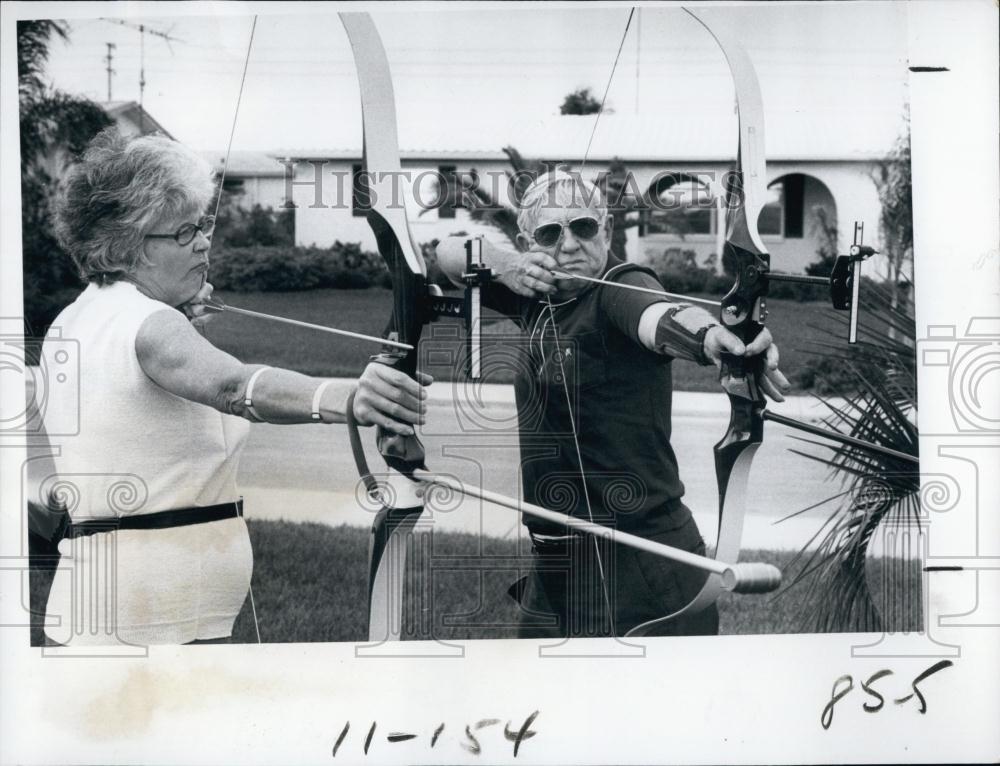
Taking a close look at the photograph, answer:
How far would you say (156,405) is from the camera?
289 centimetres

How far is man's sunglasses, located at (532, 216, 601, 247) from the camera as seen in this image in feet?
9.84

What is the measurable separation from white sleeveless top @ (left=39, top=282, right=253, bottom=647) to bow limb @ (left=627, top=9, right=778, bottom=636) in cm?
→ 120

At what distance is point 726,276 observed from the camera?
2984 mm

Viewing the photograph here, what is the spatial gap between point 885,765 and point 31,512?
256 centimetres

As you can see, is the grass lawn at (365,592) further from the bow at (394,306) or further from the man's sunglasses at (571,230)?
the man's sunglasses at (571,230)

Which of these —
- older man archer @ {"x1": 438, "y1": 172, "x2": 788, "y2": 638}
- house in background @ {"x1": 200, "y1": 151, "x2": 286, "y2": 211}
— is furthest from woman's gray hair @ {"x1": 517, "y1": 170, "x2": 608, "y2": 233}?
house in background @ {"x1": 200, "y1": 151, "x2": 286, "y2": 211}

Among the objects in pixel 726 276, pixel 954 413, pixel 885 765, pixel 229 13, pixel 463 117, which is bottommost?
pixel 885 765

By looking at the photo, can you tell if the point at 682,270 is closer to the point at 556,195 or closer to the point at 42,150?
the point at 556,195

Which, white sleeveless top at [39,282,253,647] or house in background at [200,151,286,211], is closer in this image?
white sleeveless top at [39,282,253,647]

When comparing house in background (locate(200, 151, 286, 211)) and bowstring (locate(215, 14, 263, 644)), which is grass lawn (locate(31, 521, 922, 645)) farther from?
house in background (locate(200, 151, 286, 211))

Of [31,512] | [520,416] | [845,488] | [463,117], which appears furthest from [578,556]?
[31,512]

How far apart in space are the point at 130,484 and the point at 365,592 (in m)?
0.72

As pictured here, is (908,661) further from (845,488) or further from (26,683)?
(26,683)

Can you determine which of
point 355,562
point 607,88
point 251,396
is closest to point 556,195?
point 607,88
